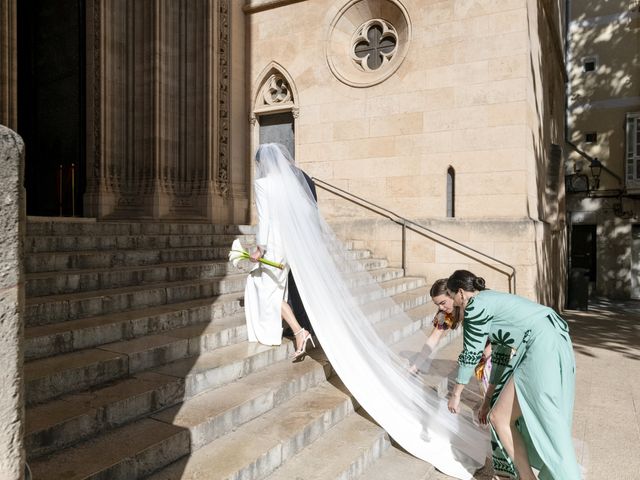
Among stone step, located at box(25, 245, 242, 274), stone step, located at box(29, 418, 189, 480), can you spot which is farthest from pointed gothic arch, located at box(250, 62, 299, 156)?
stone step, located at box(29, 418, 189, 480)

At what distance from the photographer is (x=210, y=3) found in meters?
10.1

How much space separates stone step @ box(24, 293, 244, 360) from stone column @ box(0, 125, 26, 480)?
2.23 metres

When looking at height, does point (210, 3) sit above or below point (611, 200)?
above

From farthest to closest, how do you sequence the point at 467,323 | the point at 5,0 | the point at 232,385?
the point at 5,0 < the point at 232,385 < the point at 467,323

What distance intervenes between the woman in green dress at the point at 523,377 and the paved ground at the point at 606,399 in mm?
568

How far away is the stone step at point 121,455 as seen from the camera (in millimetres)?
2387

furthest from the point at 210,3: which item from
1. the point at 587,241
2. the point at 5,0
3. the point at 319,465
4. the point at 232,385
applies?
the point at 587,241

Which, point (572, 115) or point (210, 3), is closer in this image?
point (210, 3)

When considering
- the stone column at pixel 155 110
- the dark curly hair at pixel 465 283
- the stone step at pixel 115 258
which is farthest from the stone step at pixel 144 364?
the stone column at pixel 155 110

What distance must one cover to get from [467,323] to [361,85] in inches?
302

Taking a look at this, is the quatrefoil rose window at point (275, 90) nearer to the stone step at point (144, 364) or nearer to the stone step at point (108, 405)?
the stone step at point (144, 364)

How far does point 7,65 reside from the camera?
21.4ft

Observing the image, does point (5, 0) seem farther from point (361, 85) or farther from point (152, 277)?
point (361, 85)

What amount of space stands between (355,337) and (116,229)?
156 inches
